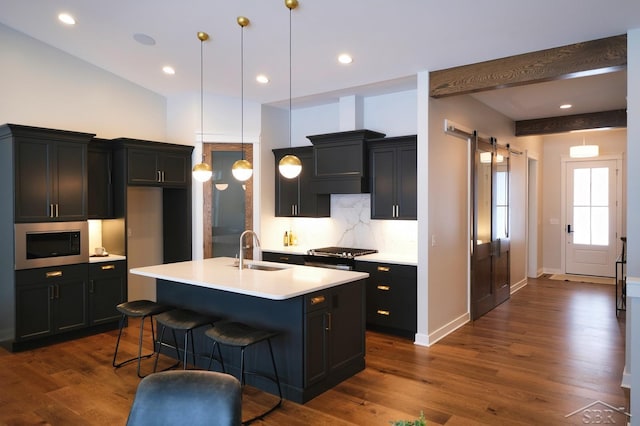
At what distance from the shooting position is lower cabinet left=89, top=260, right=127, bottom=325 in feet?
16.9

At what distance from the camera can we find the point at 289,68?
4.98 m

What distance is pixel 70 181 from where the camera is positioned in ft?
16.2

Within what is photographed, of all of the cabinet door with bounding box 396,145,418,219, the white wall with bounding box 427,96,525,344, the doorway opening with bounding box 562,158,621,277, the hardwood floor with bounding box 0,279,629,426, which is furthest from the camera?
the doorway opening with bounding box 562,158,621,277

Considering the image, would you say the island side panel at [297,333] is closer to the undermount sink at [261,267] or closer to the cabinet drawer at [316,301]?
the cabinet drawer at [316,301]

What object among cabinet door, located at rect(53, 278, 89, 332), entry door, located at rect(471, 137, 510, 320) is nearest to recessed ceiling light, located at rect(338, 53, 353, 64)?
entry door, located at rect(471, 137, 510, 320)

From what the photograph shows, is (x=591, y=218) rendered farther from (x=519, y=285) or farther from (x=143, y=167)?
(x=143, y=167)

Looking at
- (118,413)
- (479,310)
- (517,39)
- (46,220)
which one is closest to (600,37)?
(517,39)

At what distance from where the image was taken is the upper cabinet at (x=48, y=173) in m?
4.54

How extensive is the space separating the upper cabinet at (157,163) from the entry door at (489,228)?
3781 mm

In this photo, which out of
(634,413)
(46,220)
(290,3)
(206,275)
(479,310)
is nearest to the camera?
(634,413)

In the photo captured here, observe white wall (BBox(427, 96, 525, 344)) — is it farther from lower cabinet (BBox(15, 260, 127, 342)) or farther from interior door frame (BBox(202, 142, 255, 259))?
lower cabinet (BBox(15, 260, 127, 342))

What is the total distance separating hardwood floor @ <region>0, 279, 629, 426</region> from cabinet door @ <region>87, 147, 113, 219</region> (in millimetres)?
1463

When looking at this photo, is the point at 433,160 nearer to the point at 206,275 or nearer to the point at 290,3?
the point at 290,3

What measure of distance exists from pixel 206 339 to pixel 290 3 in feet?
9.87
